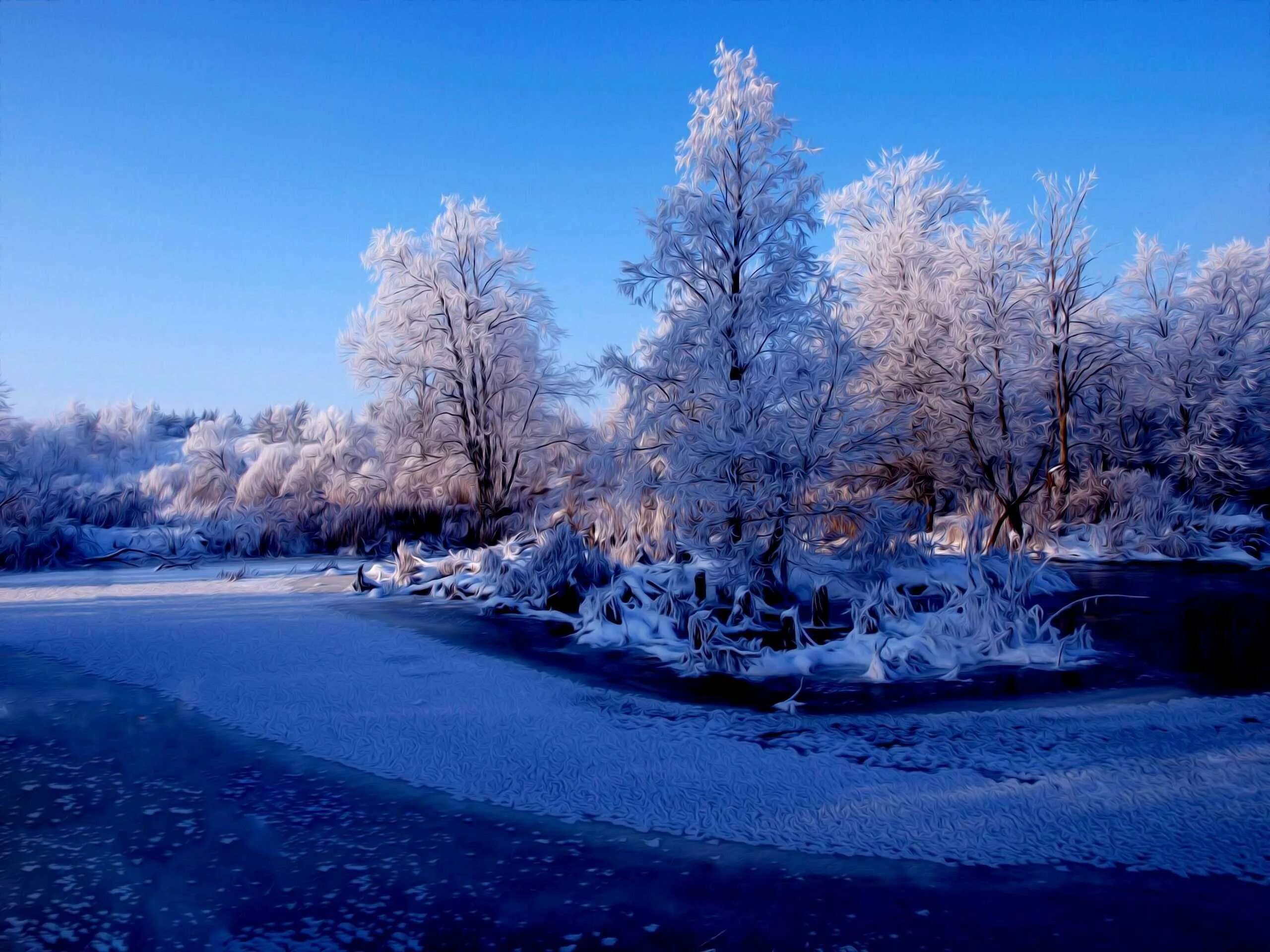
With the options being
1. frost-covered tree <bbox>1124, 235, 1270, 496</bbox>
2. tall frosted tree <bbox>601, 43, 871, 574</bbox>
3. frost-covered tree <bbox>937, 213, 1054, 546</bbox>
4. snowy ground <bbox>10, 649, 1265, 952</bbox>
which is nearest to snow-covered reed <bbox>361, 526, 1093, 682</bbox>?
tall frosted tree <bbox>601, 43, 871, 574</bbox>

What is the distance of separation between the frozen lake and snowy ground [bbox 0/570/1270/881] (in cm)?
2

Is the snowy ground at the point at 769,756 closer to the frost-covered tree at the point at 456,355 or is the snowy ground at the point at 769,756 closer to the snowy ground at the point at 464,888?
the snowy ground at the point at 464,888

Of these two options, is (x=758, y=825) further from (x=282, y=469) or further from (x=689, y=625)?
(x=282, y=469)

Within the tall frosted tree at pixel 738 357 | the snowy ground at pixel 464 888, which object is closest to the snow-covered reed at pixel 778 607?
the tall frosted tree at pixel 738 357

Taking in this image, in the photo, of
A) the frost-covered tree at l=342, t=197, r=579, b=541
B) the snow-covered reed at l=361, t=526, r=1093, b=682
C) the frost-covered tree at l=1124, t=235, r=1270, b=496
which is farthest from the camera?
the frost-covered tree at l=1124, t=235, r=1270, b=496

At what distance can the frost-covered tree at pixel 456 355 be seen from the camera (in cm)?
1705

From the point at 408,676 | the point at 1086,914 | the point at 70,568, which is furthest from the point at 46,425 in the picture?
the point at 1086,914

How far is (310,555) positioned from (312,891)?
1397 cm

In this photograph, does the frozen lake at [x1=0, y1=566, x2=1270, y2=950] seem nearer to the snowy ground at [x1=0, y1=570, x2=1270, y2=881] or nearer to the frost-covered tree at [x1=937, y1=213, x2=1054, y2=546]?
the snowy ground at [x1=0, y1=570, x2=1270, y2=881]

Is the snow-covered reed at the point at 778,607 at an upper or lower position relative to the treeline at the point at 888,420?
lower

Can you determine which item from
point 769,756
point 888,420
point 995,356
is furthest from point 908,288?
point 769,756

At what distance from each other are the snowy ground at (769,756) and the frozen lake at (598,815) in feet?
0.07

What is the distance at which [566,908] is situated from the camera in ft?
9.18

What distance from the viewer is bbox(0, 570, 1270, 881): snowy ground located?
339 centimetres
